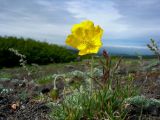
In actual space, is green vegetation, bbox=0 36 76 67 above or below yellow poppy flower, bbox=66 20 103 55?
below

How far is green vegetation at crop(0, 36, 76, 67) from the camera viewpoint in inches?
635

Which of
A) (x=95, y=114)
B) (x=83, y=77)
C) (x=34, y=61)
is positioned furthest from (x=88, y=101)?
(x=34, y=61)

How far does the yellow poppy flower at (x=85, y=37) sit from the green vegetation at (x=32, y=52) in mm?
11421

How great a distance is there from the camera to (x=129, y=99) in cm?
486

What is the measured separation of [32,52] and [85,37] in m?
12.4

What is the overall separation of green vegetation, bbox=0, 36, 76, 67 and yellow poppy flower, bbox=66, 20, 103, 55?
1142cm

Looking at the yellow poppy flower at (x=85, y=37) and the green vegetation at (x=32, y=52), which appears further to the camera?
the green vegetation at (x=32, y=52)

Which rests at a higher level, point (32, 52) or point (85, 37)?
point (85, 37)

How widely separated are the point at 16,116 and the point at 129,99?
1.36 m

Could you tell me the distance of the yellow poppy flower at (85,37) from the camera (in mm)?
4672

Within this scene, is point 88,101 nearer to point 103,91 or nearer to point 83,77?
point 103,91

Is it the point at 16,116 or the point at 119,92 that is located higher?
the point at 119,92

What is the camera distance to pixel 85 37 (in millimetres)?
4758

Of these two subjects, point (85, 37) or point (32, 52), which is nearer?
point (85, 37)
